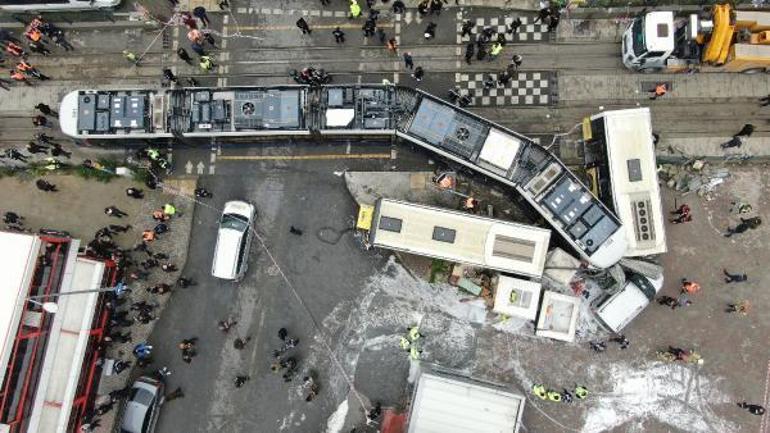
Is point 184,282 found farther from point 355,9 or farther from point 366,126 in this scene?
point 355,9

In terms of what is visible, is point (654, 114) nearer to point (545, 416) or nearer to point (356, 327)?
point (545, 416)

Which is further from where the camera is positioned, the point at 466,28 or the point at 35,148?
the point at 466,28

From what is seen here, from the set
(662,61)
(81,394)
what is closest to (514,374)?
(662,61)

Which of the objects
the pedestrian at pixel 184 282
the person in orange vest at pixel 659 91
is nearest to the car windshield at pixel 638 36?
the person in orange vest at pixel 659 91

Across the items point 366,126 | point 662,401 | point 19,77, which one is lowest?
point 662,401

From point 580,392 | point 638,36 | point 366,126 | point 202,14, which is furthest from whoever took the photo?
point 202,14

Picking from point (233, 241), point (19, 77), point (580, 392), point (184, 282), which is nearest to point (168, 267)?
point (184, 282)

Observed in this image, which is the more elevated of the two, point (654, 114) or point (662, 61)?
point (662, 61)
